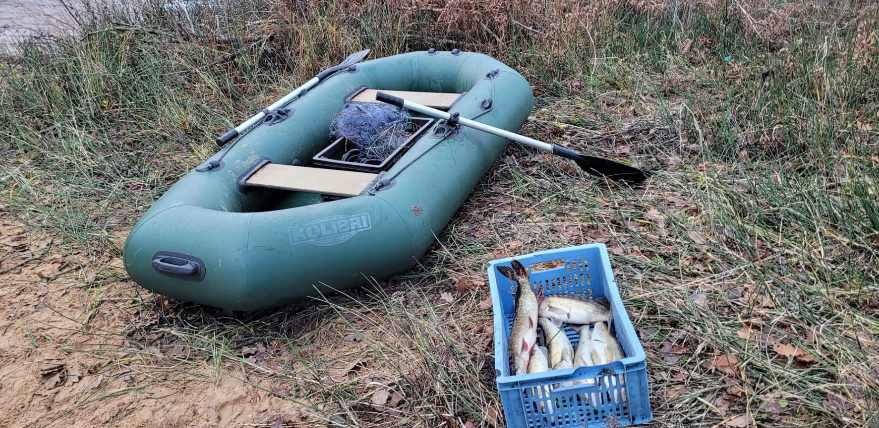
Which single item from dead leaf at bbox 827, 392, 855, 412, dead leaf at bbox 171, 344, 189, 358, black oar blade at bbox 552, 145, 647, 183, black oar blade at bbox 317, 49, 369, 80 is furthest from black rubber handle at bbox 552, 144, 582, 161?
dead leaf at bbox 171, 344, 189, 358

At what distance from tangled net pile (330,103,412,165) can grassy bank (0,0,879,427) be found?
627 mm

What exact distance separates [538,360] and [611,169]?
186cm

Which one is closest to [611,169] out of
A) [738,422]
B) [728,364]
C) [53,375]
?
[728,364]

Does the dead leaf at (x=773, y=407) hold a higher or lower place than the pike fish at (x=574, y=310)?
lower

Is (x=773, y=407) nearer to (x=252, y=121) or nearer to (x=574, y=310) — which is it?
(x=574, y=310)

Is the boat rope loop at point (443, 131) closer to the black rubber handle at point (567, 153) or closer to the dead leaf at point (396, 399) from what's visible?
the black rubber handle at point (567, 153)

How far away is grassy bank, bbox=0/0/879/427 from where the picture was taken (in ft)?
8.92

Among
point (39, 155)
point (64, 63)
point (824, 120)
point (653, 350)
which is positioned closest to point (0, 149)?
point (39, 155)

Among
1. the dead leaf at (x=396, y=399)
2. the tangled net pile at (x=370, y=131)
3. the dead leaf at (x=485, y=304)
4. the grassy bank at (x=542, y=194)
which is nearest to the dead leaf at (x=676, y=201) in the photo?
the grassy bank at (x=542, y=194)

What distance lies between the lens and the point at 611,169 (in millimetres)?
4059

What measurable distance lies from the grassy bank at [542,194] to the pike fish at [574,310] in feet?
0.96

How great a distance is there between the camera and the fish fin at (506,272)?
9.38ft

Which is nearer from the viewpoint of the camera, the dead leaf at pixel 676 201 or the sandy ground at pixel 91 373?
the sandy ground at pixel 91 373

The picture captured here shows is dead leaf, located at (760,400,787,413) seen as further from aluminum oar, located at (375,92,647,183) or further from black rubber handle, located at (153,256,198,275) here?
black rubber handle, located at (153,256,198,275)
